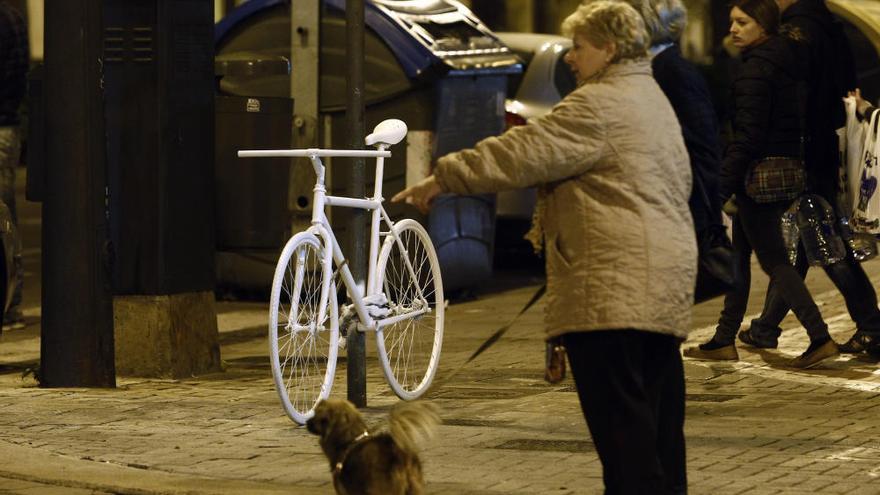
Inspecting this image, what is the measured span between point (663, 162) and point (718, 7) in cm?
1806

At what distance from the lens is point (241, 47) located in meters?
12.4

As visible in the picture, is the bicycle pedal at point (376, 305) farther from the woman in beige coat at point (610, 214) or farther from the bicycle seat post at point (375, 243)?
the woman in beige coat at point (610, 214)

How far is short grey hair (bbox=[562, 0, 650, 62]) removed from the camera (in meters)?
5.33

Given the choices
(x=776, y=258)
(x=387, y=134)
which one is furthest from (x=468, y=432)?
(x=776, y=258)

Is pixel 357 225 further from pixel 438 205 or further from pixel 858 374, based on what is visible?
pixel 438 205

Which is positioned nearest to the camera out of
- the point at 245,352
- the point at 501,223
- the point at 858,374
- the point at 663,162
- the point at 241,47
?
the point at 663,162

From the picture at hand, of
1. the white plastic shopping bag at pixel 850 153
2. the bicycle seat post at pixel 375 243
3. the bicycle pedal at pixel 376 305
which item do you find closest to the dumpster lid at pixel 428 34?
the white plastic shopping bag at pixel 850 153

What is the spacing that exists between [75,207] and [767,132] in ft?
10.7

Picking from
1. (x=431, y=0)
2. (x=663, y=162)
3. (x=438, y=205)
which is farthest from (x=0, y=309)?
(x=663, y=162)

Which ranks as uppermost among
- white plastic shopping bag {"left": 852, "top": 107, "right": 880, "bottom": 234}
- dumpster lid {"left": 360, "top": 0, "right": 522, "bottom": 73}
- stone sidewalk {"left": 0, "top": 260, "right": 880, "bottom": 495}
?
dumpster lid {"left": 360, "top": 0, "right": 522, "bottom": 73}

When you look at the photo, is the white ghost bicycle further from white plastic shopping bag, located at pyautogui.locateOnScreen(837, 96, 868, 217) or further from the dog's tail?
white plastic shopping bag, located at pyautogui.locateOnScreen(837, 96, 868, 217)

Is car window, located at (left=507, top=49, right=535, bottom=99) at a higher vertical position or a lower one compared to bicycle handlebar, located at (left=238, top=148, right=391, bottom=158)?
lower

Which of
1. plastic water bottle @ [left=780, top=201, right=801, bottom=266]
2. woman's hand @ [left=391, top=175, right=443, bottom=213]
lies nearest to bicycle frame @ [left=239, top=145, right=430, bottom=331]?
plastic water bottle @ [left=780, top=201, right=801, bottom=266]

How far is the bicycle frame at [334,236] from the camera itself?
311 inches
